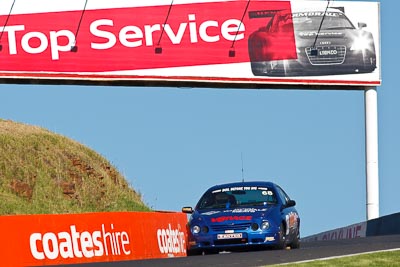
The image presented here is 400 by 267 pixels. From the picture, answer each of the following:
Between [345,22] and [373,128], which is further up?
[345,22]

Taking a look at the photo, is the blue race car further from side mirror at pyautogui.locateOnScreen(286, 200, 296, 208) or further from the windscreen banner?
the windscreen banner

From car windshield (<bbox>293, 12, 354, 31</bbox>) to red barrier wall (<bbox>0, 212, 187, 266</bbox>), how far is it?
19.5 meters

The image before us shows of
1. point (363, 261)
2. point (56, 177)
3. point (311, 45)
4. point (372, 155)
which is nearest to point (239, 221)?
point (363, 261)

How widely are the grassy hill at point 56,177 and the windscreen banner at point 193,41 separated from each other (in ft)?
19.5

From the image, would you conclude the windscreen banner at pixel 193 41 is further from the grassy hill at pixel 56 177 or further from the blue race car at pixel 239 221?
the blue race car at pixel 239 221

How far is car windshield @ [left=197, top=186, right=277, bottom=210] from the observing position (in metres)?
21.4

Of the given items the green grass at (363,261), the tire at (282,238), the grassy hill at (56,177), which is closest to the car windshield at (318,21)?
the grassy hill at (56,177)

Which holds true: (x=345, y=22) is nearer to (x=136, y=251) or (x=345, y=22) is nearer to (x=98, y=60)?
(x=98, y=60)

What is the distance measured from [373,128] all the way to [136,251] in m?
22.1

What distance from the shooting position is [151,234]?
22.3 meters

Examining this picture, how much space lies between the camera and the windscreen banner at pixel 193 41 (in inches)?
1547

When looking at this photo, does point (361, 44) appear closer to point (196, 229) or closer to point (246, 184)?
point (246, 184)

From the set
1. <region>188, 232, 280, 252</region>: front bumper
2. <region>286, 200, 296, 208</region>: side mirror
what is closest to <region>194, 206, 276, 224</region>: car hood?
<region>188, 232, 280, 252</region>: front bumper

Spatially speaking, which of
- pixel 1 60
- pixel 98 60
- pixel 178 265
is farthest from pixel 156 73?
pixel 178 265
